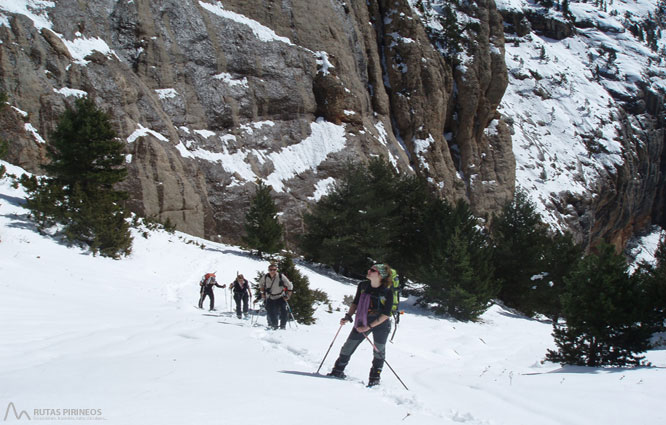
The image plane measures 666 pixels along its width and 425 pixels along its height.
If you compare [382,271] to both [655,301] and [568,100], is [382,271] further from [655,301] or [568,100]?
[568,100]

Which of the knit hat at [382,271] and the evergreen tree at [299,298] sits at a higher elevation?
the knit hat at [382,271]

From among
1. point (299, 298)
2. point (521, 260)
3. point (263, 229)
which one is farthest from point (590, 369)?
point (521, 260)

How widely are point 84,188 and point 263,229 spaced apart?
8749 mm

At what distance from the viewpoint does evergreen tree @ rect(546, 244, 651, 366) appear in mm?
9477

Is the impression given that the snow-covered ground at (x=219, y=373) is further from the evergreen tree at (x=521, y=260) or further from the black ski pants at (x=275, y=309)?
the evergreen tree at (x=521, y=260)

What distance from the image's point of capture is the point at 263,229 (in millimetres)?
23812

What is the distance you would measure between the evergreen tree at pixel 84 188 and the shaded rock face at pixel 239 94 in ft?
22.3

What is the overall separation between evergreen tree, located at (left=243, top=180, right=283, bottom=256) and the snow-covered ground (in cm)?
947

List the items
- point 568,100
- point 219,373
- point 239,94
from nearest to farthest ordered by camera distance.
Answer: point 219,373 < point 239,94 < point 568,100

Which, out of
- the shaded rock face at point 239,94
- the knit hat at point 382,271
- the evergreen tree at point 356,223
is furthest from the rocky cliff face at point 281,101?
the knit hat at point 382,271

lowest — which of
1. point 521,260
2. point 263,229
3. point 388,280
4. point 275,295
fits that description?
point 275,295

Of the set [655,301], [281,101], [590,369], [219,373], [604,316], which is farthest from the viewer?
[281,101]

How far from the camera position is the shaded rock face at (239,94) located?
26.0m

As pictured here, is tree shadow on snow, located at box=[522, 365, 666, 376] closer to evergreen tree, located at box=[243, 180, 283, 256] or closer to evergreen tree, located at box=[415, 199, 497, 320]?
evergreen tree, located at box=[415, 199, 497, 320]
